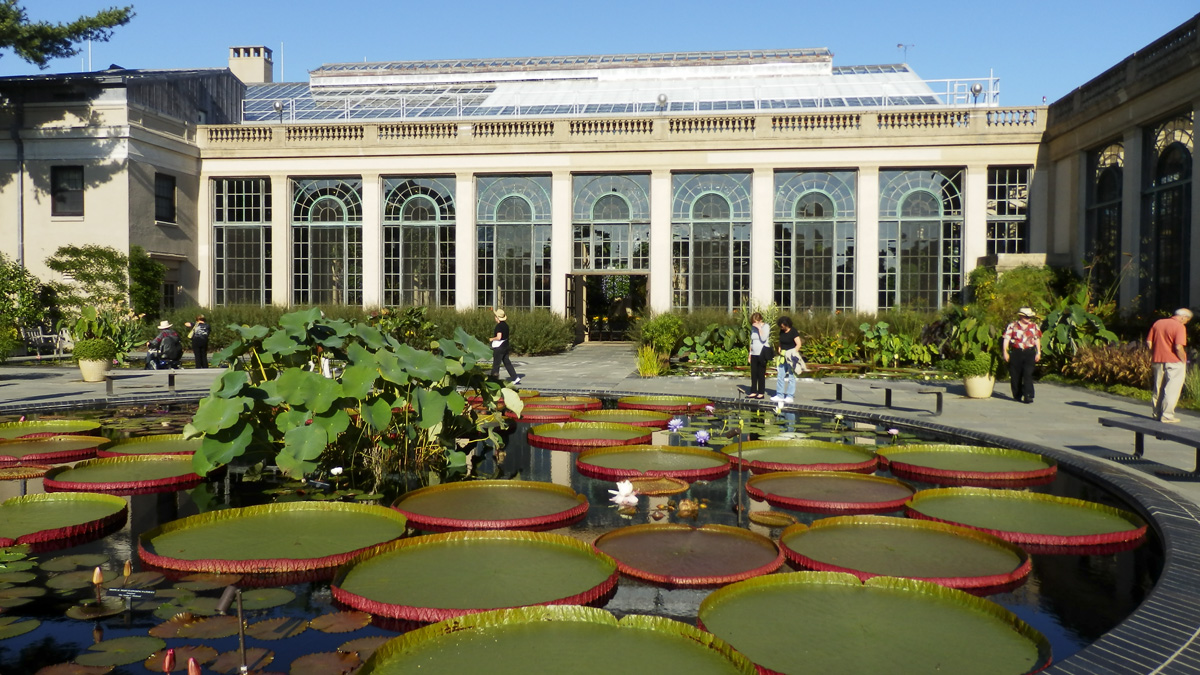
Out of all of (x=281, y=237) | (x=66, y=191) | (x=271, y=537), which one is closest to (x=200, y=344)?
(x=281, y=237)

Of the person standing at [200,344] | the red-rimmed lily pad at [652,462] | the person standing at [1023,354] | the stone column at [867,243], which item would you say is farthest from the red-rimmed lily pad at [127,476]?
the stone column at [867,243]

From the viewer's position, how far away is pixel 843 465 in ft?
24.7

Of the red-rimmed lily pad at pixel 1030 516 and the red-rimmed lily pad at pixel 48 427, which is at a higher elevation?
the red-rimmed lily pad at pixel 48 427

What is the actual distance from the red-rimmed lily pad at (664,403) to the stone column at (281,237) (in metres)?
20.7

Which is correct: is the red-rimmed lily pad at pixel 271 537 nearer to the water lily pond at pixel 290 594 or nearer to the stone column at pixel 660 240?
the water lily pond at pixel 290 594

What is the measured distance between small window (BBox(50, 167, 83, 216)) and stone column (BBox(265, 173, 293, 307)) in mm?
5866

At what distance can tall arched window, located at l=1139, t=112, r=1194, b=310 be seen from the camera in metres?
18.3

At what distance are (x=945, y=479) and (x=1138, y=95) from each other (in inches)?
690

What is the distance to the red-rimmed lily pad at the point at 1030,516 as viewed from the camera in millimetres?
5457

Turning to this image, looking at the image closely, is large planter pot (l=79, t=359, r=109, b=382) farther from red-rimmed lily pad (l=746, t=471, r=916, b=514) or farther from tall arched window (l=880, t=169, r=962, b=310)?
tall arched window (l=880, t=169, r=962, b=310)

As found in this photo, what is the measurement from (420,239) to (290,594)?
25.7 meters

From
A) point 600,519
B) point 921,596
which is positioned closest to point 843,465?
point 600,519

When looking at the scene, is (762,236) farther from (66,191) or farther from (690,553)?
(690,553)

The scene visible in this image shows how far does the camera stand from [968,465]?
7859mm
